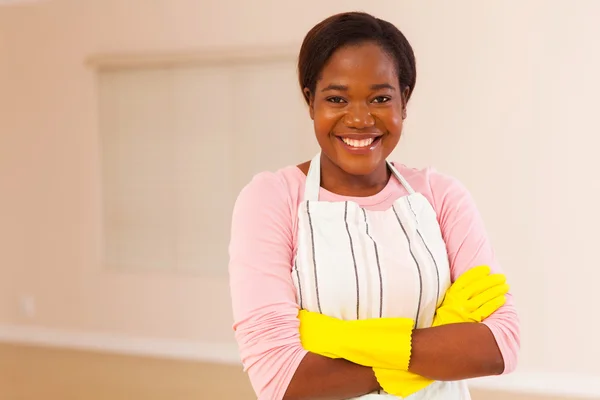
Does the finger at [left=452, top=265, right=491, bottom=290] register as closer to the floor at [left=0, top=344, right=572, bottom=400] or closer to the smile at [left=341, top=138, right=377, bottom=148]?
the smile at [left=341, top=138, right=377, bottom=148]

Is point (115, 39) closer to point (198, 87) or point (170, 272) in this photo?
point (198, 87)

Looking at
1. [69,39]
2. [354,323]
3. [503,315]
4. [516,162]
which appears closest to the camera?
[354,323]

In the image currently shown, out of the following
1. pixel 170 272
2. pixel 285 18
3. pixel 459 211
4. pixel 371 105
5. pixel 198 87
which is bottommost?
pixel 170 272

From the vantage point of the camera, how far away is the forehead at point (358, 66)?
3.36 ft

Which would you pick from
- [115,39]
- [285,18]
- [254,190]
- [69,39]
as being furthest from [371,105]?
[69,39]

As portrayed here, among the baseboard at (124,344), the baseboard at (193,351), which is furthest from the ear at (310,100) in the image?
the baseboard at (124,344)

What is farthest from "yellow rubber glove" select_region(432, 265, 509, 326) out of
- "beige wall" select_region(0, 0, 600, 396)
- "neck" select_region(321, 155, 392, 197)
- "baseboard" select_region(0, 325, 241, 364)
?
"baseboard" select_region(0, 325, 241, 364)

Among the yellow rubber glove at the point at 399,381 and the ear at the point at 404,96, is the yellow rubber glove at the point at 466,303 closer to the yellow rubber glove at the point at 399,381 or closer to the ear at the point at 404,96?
the yellow rubber glove at the point at 399,381

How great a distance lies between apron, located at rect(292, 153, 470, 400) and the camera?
1.00 meters

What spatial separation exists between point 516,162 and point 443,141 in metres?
0.38

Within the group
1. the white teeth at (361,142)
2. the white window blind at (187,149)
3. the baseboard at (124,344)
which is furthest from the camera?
the baseboard at (124,344)

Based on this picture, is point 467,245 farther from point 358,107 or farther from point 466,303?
point 358,107

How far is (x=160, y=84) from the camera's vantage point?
407cm

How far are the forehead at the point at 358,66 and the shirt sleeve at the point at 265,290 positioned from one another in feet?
0.68
